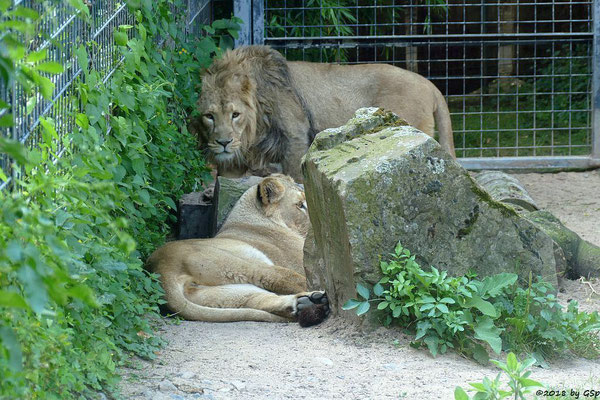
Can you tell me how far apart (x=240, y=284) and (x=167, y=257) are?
447 millimetres

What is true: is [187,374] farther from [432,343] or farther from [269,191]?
[269,191]

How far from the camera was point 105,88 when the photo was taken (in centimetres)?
418

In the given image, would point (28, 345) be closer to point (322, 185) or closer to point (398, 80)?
point (322, 185)

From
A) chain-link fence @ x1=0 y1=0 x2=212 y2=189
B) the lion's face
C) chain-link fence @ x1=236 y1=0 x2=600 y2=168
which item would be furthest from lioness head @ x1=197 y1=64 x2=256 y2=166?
chain-link fence @ x1=0 y1=0 x2=212 y2=189

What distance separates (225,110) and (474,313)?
3.92 metres

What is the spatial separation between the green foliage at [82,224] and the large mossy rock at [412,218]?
96 centimetres

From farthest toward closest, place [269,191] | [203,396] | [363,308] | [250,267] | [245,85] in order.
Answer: [245,85] → [269,191] → [250,267] → [363,308] → [203,396]

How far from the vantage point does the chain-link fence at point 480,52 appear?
30.9 ft

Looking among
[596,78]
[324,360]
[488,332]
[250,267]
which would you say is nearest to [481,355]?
[488,332]

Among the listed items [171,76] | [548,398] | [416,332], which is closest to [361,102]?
[171,76]

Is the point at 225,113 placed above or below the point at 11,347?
above

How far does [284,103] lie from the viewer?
26.9ft

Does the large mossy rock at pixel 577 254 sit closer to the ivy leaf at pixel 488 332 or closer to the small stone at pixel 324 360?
the ivy leaf at pixel 488 332

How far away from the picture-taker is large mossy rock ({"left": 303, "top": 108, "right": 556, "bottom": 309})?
172 inches
